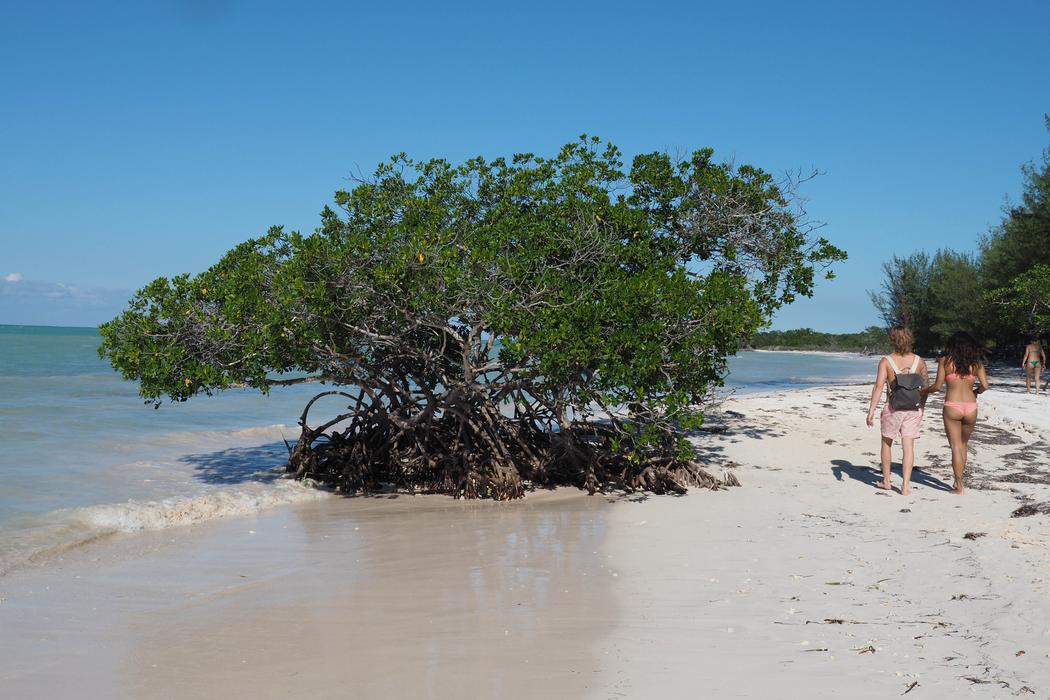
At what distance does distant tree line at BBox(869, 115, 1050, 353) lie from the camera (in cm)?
2183

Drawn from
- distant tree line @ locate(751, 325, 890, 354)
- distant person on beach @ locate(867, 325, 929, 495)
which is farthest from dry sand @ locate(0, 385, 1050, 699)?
distant tree line @ locate(751, 325, 890, 354)

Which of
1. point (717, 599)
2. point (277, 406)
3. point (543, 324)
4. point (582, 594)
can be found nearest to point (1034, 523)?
point (717, 599)

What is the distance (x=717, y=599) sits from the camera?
5.68m

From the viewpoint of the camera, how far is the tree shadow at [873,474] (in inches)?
376

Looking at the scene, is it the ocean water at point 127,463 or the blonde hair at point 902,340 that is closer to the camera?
the blonde hair at point 902,340

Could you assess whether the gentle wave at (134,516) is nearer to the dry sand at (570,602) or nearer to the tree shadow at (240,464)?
the dry sand at (570,602)

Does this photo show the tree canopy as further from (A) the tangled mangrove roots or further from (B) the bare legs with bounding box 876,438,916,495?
(B) the bare legs with bounding box 876,438,916,495

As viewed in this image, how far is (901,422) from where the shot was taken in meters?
8.95

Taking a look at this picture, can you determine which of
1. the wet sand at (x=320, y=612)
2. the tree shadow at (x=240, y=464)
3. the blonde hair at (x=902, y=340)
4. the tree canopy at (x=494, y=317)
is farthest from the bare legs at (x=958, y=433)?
the tree shadow at (x=240, y=464)

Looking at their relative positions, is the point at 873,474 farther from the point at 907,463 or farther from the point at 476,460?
the point at 476,460

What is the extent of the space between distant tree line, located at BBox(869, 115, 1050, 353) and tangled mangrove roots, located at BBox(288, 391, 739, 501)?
12.2 m

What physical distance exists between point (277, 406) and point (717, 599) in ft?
63.5

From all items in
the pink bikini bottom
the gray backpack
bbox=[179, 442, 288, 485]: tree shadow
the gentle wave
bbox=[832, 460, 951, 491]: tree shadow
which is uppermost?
the gray backpack

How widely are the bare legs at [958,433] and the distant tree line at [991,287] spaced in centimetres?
1198
